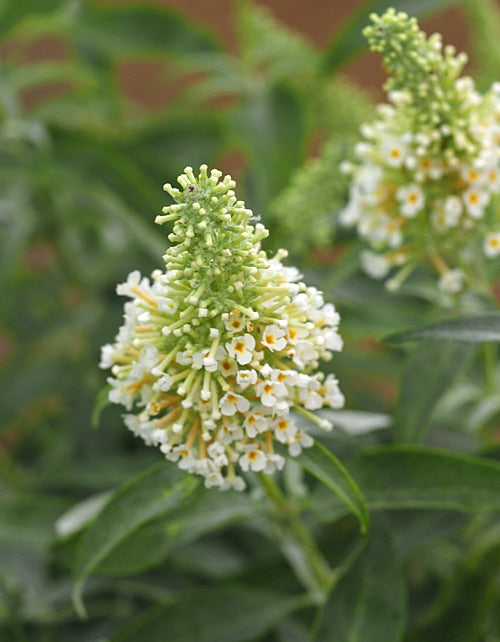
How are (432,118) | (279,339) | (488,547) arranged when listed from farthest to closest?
1. (488,547)
2. (432,118)
3. (279,339)

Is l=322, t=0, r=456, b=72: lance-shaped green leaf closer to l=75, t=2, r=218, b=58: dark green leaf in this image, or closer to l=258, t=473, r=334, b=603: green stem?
l=75, t=2, r=218, b=58: dark green leaf

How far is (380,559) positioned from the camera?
1.77 ft

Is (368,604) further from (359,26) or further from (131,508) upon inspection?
(359,26)

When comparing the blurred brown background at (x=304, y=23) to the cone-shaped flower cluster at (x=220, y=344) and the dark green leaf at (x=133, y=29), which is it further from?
the cone-shaped flower cluster at (x=220, y=344)

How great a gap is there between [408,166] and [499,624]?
36cm

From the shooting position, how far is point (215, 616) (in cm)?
59

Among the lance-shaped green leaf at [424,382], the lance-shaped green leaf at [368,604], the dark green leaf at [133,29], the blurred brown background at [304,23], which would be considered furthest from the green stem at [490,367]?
the blurred brown background at [304,23]

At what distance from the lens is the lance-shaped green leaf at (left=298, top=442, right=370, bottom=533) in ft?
1.41

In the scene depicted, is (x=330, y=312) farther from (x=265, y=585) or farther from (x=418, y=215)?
(x=265, y=585)

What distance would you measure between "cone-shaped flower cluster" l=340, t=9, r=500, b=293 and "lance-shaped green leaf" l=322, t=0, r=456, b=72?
0.53 ft

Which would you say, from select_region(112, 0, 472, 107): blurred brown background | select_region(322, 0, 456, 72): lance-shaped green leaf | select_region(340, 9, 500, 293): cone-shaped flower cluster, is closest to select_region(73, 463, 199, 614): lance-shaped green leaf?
select_region(340, 9, 500, 293): cone-shaped flower cluster

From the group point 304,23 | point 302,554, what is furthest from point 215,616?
point 304,23

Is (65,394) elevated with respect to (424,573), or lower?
elevated

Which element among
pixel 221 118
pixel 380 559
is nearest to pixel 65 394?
pixel 221 118
